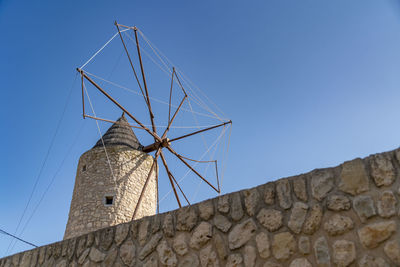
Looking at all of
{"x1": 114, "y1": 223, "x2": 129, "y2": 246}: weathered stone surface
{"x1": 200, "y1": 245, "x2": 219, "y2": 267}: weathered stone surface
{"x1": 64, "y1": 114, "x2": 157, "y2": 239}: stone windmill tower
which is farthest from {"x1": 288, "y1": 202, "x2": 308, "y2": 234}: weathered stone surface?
{"x1": 64, "y1": 114, "x2": 157, "y2": 239}: stone windmill tower

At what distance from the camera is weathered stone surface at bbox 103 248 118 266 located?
257 cm

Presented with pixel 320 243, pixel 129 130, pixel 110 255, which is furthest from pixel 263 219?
pixel 129 130

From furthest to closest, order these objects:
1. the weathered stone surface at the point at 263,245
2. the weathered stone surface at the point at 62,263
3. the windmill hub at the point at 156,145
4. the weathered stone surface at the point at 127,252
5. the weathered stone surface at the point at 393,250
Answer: the windmill hub at the point at 156,145
the weathered stone surface at the point at 62,263
the weathered stone surface at the point at 127,252
the weathered stone surface at the point at 263,245
the weathered stone surface at the point at 393,250

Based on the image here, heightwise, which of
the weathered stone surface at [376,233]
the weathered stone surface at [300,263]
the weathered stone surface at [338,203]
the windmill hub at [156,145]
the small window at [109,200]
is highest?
the windmill hub at [156,145]

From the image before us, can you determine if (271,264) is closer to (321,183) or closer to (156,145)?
(321,183)

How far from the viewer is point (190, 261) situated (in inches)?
86.9

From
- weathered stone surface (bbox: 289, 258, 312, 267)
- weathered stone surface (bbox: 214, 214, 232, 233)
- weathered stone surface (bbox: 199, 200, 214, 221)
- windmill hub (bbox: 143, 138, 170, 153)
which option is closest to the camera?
weathered stone surface (bbox: 289, 258, 312, 267)

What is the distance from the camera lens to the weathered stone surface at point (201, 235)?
2207 millimetres

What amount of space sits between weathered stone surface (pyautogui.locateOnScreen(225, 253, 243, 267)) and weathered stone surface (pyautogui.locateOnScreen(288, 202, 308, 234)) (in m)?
0.36

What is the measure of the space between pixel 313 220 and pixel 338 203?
0.16m

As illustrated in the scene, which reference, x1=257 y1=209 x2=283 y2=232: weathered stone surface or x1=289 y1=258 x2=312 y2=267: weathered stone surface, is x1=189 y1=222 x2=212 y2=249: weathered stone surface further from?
x1=289 y1=258 x2=312 y2=267: weathered stone surface

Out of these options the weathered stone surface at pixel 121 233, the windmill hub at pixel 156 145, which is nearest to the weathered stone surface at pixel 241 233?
the weathered stone surface at pixel 121 233

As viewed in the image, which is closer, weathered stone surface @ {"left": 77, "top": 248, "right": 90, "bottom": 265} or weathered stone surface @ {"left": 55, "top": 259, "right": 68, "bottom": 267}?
weathered stone surface @ {"left": 77, "top": 248, "right": 90, "bottom": 265}

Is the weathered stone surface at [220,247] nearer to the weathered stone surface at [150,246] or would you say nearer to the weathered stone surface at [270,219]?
the weathered stone surface at [270,219]
